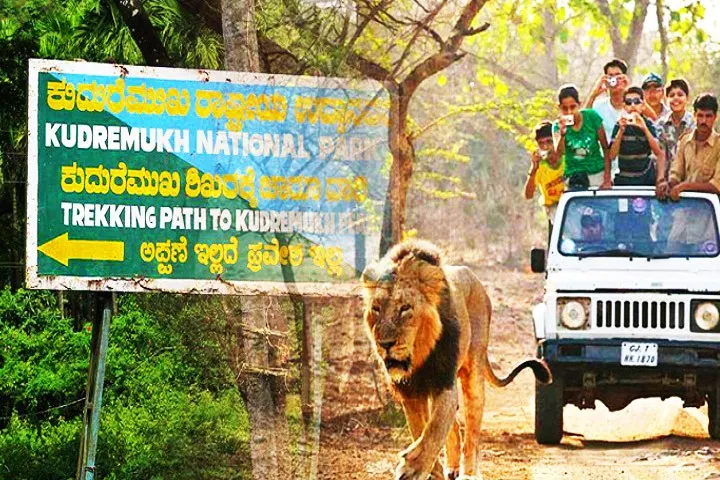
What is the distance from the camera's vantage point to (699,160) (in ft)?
31.5

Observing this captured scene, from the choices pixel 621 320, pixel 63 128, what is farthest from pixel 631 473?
pixel 63 128

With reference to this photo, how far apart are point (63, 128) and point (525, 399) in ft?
27.6

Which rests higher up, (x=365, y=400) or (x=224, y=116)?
(x=224, y=116)

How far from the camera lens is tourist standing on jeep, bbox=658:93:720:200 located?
952cm

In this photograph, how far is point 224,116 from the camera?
7.38 meters

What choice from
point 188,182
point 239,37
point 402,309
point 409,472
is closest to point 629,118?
point 239,37

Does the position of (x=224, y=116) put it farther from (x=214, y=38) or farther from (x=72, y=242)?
(x=214, y=38)

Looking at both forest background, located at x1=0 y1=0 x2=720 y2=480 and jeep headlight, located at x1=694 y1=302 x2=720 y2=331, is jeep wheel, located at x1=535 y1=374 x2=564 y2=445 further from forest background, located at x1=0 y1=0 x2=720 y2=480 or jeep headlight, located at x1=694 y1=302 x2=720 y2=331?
forest background, located at x1=0 y1=0 x2=720 y2=480

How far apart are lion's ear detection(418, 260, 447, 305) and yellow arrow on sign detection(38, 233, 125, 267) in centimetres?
166

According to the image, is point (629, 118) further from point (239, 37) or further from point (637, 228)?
point (239, 37)

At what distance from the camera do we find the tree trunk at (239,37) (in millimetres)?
8297

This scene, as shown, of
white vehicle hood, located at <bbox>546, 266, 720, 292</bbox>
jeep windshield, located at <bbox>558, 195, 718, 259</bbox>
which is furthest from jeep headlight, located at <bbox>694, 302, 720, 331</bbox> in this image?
jeep windshield, located at <bbox>558, 195, 718, 259</bbox>

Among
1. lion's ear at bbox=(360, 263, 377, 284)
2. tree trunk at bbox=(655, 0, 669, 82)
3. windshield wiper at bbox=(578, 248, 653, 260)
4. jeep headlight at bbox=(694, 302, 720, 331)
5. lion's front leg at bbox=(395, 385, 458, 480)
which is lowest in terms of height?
lion's front leg at bbox=(395, 385, 458, 480)

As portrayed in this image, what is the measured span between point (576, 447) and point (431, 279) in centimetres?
431
